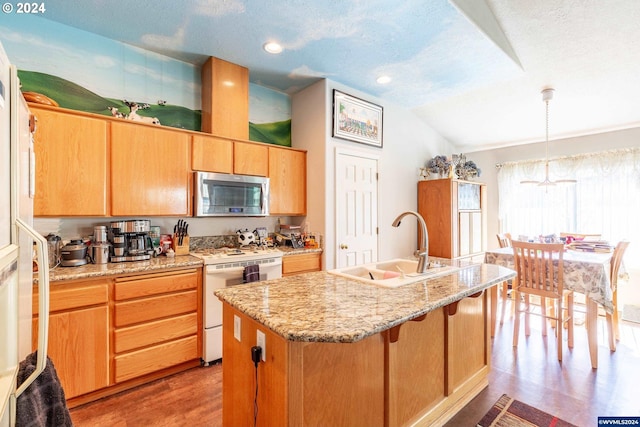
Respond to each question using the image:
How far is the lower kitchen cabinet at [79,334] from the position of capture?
73.5 inches

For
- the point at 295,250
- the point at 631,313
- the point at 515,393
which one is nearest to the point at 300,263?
the point at 295,250

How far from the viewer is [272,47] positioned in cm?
267

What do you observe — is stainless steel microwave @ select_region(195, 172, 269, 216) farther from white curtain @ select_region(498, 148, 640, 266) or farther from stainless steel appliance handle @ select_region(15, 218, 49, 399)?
white curtain @ select_region(498, 148, 640, 266)

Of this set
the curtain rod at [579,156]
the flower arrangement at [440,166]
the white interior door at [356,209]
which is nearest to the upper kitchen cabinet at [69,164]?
the white interior door at [356,209]

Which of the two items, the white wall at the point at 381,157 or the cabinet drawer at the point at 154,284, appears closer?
the cabinet drawer at the point at 154,284

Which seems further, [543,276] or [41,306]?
[543,276]

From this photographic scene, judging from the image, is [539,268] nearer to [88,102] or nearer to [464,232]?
[464,232]

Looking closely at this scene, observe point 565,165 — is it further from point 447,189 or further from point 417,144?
point 417,144

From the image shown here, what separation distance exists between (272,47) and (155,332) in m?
2.61

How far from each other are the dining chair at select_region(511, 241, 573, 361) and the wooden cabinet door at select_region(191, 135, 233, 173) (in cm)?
299

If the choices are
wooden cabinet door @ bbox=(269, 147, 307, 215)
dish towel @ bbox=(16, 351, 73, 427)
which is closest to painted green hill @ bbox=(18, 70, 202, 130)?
wooden cabinet door @ bbox=(269, 147, 307, 215)

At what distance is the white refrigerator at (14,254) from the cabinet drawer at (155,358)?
52.8 inches

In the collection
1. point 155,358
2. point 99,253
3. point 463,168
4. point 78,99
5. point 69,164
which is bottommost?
point 155,358

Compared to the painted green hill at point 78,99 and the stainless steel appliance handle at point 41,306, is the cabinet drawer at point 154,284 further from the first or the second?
the painted green hill at point 78,99
